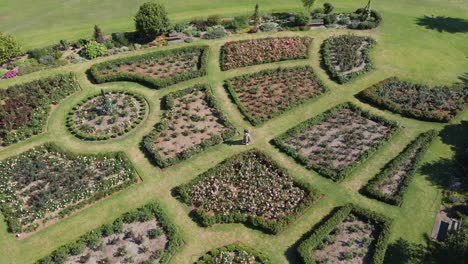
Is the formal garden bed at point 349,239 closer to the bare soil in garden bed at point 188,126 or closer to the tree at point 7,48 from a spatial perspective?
the bare soil in garden bed at point 188,126

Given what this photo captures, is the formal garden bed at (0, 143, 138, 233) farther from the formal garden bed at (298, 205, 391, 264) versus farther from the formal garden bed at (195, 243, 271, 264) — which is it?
the formal garden bed at (298, 205, 391, 264)

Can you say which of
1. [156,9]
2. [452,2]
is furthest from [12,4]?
[452,2]

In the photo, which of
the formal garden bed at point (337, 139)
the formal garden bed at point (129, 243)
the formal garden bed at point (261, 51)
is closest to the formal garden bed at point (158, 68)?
the formal garden bed at point (261, 51)

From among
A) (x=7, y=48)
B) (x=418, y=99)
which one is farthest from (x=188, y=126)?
(x=7, y=48)

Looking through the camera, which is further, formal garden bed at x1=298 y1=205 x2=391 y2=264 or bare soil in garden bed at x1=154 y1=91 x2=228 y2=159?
bare soil in garden bed at x1=154 y1=91 x2=228 y2=159

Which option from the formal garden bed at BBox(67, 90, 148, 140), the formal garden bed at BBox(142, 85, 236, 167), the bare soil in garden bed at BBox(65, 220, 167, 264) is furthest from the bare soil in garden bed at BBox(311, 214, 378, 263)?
the formal garden bed at BBox(67, 90, 148, 140)

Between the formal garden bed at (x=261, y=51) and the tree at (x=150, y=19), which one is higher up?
the tree at (x=150, y=19)
